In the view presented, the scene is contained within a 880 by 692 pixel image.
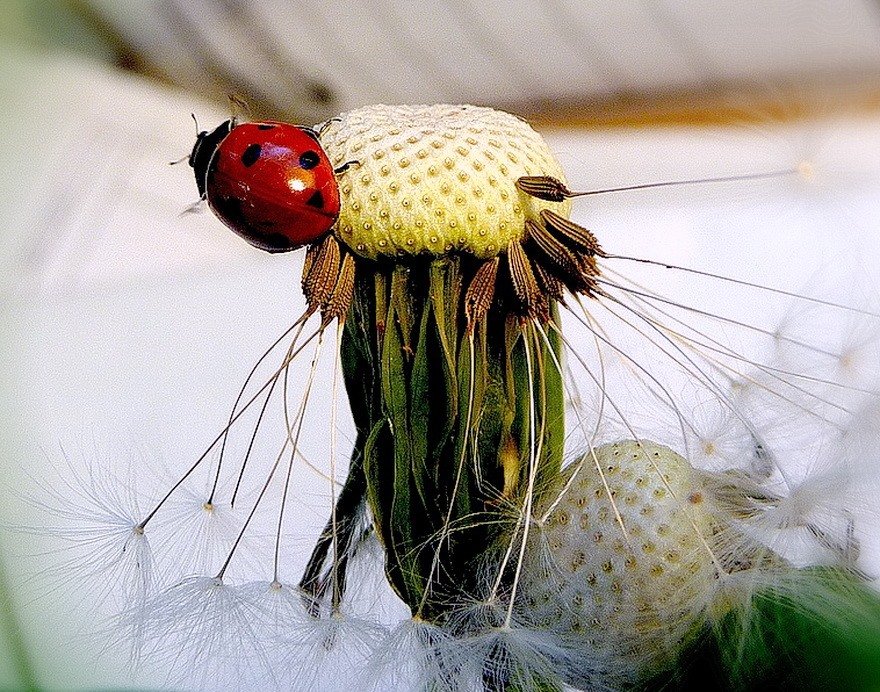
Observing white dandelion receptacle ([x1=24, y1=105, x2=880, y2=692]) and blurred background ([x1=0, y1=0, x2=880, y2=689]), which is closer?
white dandelion receptacle ([x1=24, y1=105, x2=880, y2=692])

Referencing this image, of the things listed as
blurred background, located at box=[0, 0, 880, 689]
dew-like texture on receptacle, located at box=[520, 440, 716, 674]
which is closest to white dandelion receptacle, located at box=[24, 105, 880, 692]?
dew-like texture on receptacle, located at box=[520, 440, 716, 674]

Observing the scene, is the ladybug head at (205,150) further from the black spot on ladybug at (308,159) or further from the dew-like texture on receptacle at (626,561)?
the dew-like texture on receptacle at (626,561)

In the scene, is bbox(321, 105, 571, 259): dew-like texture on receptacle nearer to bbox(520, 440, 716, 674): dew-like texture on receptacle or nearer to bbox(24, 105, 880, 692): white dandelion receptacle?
bbox(24, 105, 880, 692): white dandelion receptacle

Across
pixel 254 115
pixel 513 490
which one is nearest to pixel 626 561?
pixel 513 490

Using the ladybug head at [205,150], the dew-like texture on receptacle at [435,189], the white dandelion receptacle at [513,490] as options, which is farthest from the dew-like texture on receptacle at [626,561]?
the ladybug head at [205,150]

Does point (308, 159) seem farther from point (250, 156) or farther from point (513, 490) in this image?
point (513, 490)

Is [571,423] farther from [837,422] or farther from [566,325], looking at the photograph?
[566,325]
